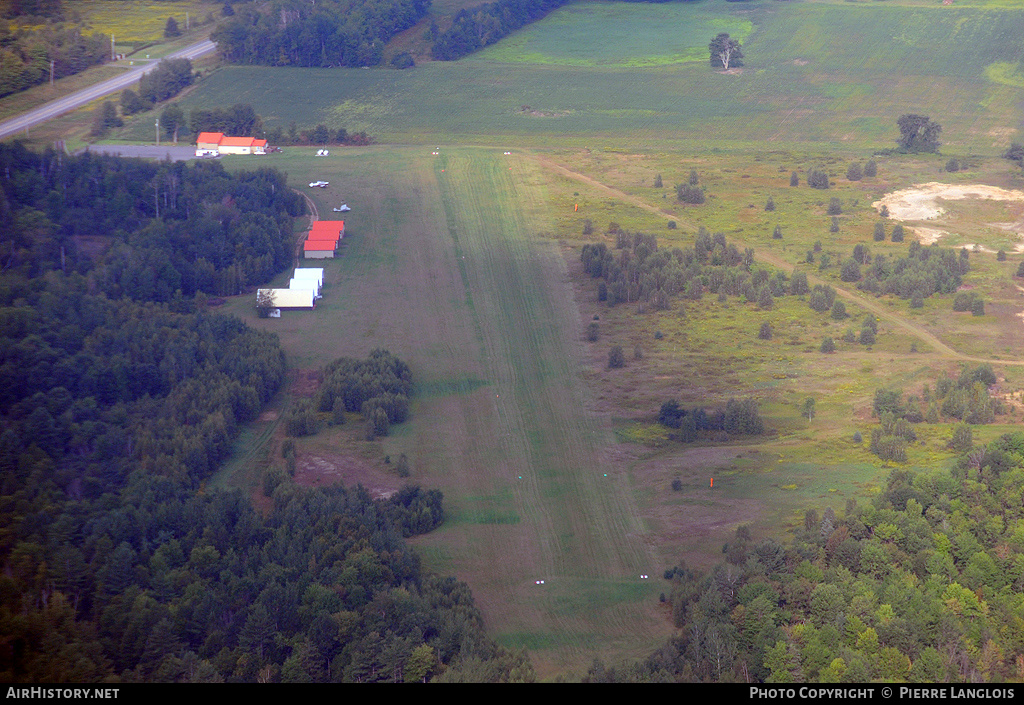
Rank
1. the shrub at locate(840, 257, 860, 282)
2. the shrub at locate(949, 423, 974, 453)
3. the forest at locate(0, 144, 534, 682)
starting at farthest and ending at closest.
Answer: the shrub at locate(840, 257, 860, 282), the shrub at locate(949, 423, 974, 453), the forest at locate(0, 144, 534, 682)

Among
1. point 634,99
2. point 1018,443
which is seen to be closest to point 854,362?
point 1018,443

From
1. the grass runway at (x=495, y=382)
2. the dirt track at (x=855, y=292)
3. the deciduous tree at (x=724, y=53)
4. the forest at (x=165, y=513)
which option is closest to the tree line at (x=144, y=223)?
the forest at (x=165, y=513)

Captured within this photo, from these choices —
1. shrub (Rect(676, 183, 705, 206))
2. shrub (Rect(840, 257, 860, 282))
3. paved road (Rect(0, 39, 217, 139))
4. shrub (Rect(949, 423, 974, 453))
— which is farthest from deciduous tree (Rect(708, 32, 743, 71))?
shrub (Rect(949, 423, 974, 453))

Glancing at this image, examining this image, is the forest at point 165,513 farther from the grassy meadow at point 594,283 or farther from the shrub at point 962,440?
the shrub at point 962,440

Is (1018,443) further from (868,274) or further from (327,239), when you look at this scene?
(327,239)

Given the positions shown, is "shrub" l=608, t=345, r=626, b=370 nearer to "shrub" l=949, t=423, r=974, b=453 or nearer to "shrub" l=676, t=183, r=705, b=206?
"shrub" l=949, t=423, r=974, b=453
